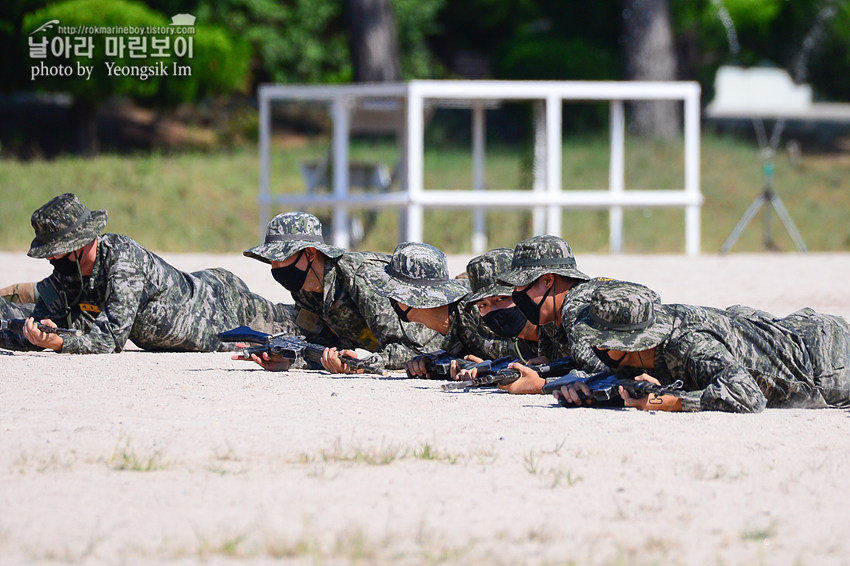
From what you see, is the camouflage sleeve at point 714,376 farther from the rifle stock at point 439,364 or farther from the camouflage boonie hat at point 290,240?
the camouflage boonie hat at point 290,240

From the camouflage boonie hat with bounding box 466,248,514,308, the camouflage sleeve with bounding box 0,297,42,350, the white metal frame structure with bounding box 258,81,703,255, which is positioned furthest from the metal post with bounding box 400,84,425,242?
the camouflage boonie hat with bounding box 466,248,514,308

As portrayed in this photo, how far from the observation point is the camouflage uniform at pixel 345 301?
8016 mm

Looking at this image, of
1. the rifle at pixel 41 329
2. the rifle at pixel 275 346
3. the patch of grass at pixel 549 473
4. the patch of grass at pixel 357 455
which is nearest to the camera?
the patch of grass at pixel 549 473

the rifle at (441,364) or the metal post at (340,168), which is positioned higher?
the metal post at (340,168)

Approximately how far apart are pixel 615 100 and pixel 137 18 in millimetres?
10670

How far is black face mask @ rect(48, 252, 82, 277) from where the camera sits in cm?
861

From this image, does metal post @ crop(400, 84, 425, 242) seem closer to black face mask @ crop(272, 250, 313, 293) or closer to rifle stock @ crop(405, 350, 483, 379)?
black face mask @ crop(272, 250, 313, 293)

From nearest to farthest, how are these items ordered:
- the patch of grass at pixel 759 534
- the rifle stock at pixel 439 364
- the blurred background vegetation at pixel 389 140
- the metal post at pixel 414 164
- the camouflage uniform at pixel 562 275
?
the patch of grass at pixel 759 534, the camouflage uniform at pixel 562 275, the rifle stock at pixel 439 364, the metal post at pixel 414 164, the blurred background vegetation at pixel 389 140

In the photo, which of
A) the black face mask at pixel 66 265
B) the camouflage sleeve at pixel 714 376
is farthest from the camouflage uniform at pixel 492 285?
the black face mask at pixel 66 265

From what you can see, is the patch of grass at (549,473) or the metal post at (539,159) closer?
the patch of grass at (549,473)

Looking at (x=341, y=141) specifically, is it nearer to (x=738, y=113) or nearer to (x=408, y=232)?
(x=408, y=232)

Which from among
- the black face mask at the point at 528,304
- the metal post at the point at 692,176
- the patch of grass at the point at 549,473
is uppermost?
the metal post at the point at 692,176

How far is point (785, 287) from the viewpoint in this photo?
1355cm

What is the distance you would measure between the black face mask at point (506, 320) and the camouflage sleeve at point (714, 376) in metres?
1.19
